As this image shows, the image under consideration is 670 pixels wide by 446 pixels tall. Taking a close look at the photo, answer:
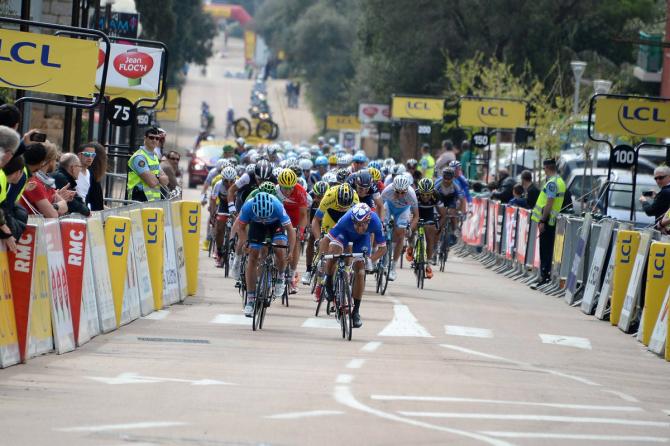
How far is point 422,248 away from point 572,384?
10.4 m

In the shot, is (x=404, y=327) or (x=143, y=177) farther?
(x=143, y=177)

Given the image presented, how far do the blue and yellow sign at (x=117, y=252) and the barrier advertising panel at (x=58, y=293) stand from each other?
5.62 feet

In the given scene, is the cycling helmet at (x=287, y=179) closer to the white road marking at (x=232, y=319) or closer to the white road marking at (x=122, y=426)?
the white road marking at (x=232, y=319)

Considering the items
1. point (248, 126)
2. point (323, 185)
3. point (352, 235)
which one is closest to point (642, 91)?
point (248, 126)

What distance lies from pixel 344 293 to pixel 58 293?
11.9ft

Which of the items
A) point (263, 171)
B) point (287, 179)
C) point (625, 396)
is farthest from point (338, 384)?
point (287, 179)

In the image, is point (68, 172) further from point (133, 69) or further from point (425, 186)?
point (425, 186)

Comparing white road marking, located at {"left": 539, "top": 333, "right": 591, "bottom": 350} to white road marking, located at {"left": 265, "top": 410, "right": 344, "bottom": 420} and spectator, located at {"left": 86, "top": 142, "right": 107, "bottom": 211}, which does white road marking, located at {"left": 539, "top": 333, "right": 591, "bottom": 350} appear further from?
white road marking, located at {"left": 265, "top": 410, "right": 344, "bottom": 420}

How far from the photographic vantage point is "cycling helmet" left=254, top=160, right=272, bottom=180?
17.8m

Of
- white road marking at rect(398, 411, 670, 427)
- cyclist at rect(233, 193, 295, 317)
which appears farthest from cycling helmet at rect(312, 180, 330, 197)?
white road marking at rect(398, 411, 670, 427)

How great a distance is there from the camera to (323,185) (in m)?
21.9

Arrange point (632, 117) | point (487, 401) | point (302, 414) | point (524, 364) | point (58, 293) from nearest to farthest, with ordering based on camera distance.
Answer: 1. point (302, 414)
2. point (487, 401)
3. point (58, 293)
4. point (524, 364)
5. point (632, 117)

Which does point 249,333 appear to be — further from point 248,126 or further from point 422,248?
point 248,126

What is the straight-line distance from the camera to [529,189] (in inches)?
1148
